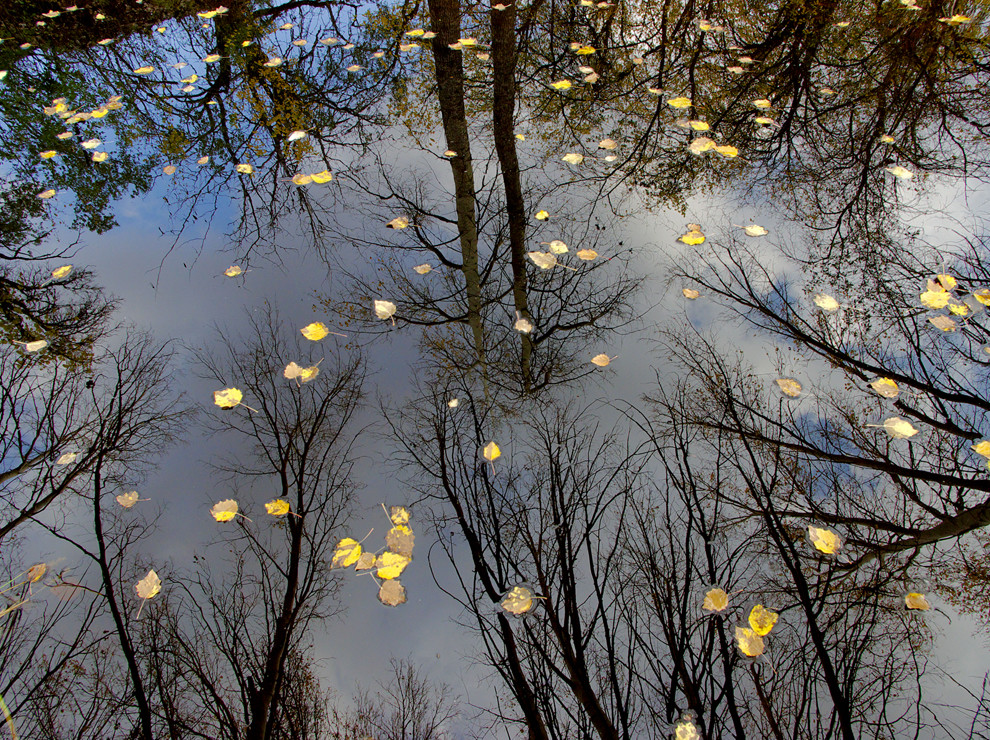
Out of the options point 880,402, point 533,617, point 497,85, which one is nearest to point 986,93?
point 880,402

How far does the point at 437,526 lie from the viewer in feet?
14.2

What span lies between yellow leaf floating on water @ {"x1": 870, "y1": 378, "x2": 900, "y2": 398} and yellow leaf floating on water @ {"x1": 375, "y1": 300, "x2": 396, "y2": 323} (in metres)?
4.97

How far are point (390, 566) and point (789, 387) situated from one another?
13.7 feet

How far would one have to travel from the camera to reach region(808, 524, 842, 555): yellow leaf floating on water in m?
4.42

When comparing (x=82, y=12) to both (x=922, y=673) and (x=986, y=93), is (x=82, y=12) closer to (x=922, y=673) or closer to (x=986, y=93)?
(x=986, y=93)

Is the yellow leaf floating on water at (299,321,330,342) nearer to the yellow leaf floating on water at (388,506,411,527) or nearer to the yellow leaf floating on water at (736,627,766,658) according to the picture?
the yellow leaf floating on water at (388,506,411,527)

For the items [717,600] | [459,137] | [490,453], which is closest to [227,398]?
[490,453]

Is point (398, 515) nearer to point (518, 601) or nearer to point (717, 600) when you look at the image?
point (518, 601)

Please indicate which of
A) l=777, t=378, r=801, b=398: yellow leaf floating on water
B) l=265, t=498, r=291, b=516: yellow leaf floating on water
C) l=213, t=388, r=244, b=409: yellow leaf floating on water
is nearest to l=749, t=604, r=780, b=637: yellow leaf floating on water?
l=777, t=378, r=801, b=398: yellow leaf floating on water

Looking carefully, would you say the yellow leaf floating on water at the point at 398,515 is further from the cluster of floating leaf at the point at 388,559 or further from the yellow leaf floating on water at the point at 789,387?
the yellow leaf floating on water at the point at 789,387

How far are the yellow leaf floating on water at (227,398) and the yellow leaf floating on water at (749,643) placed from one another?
16.8ft

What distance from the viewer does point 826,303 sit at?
4.75m

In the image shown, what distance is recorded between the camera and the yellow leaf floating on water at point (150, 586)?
4.25m

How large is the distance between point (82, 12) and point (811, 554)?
46.2 feet
